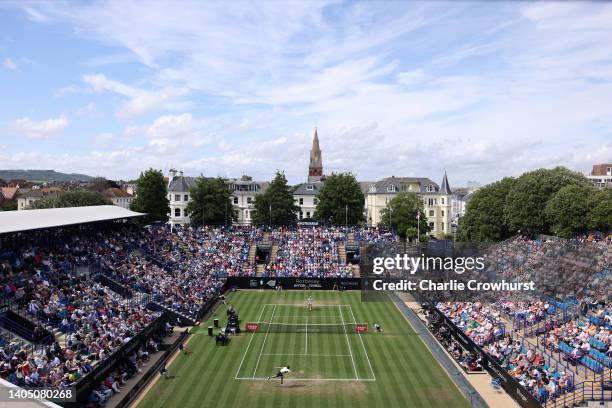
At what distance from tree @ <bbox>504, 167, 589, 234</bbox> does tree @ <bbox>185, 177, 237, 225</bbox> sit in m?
39.9

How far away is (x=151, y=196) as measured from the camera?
8219cm

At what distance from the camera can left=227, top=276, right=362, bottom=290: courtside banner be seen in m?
55.6

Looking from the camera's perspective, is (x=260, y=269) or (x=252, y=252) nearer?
(x=260, y=269)

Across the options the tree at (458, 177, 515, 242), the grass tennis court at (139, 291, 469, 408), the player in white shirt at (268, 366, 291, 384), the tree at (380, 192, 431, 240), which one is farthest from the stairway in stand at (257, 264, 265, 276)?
the tree at (380, 192, 431, 240)

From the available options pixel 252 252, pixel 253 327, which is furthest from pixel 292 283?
pixel 253 327

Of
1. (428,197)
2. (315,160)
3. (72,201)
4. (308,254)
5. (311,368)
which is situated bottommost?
(311,368)

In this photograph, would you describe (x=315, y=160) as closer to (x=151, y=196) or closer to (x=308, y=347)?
(x=151, y=196)

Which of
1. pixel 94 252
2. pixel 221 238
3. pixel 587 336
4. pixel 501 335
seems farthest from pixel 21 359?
pixel 221 238

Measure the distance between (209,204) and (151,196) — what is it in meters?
10.2

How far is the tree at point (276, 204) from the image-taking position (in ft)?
274

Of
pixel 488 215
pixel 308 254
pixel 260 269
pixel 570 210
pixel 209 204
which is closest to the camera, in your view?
pixel 570 210

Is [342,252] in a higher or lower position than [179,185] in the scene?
lower

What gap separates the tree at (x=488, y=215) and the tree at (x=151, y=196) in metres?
45.8

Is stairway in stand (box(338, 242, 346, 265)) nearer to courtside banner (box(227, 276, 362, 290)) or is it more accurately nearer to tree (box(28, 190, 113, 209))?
courtside banner (box(227, 276, 362, 290))
